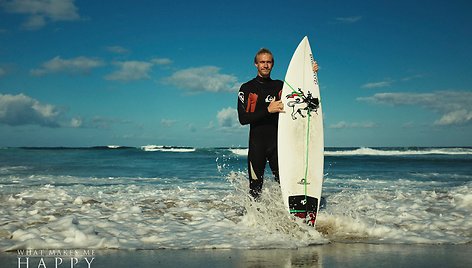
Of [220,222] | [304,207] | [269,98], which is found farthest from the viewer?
[220,222]

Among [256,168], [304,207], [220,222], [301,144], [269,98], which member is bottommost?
[220,222]

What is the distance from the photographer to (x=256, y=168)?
4.89 meters

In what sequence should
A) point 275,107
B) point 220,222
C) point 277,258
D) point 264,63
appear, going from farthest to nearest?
point 220,222
point 264,63
point 275,107
point 277,258

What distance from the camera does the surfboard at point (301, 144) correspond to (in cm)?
476

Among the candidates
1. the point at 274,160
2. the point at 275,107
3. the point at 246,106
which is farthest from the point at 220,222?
the point at 275,107

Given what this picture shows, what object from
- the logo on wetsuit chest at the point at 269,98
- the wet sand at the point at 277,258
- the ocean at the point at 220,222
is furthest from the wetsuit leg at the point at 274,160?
the wet sand at the point at 277,258

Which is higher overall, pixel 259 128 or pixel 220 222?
pixel 259 128

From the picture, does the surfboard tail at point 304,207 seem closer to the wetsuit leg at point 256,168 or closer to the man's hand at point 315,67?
the wetsuit leg at point 256,168

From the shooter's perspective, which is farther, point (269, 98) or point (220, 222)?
point (220, 222)

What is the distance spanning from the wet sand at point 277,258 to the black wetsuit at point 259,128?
1.24m

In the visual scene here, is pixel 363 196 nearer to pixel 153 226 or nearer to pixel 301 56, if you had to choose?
pixel 301 56

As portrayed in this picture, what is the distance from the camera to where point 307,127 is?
16.5 ft

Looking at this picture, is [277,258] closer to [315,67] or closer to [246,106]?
[246,106]

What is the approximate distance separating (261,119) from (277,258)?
1.80 meters
